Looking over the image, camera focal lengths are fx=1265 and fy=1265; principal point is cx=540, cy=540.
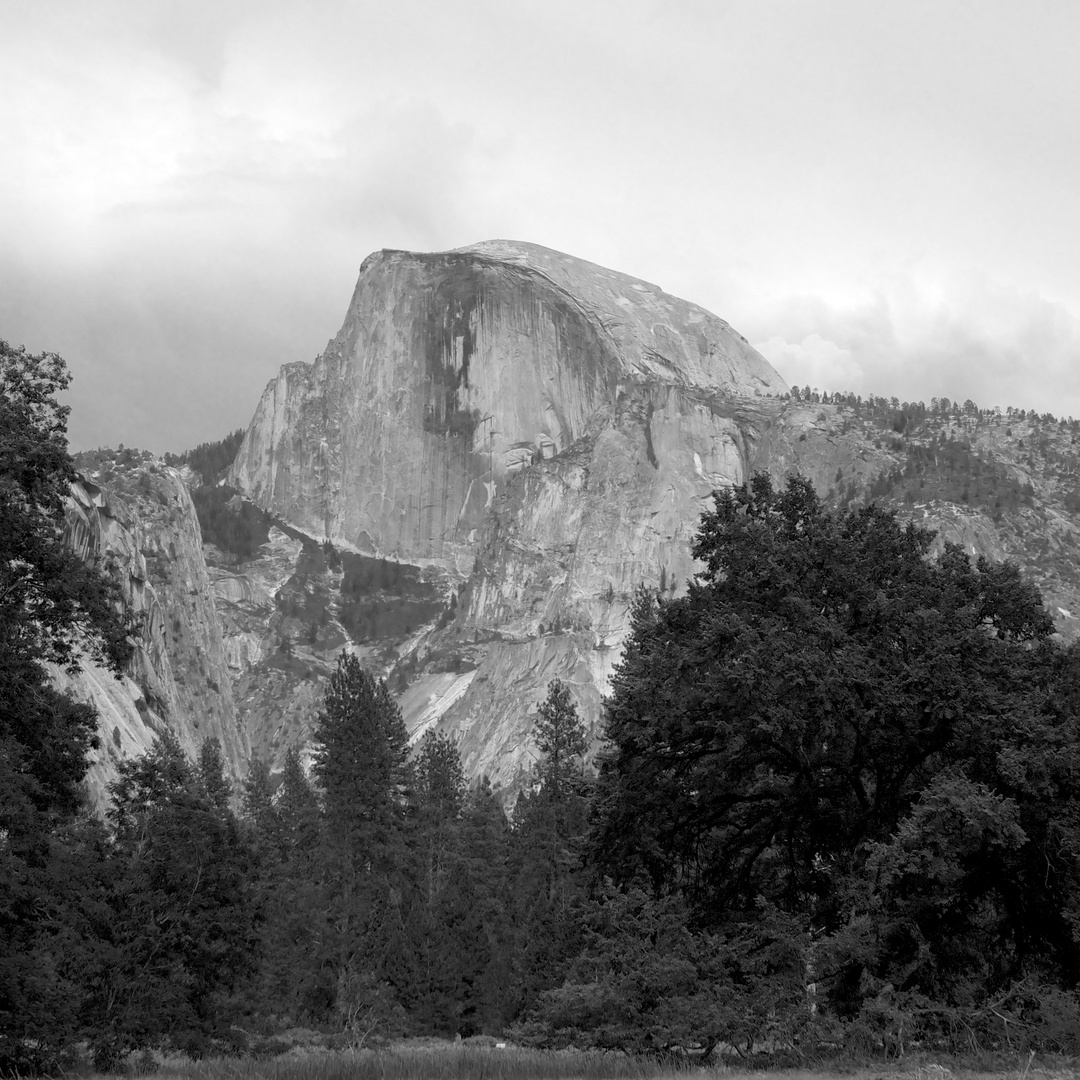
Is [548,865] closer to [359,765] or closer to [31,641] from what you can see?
[359,765]

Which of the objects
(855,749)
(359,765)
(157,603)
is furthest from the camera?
(157,603)

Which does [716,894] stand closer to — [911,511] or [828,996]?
[828,996]

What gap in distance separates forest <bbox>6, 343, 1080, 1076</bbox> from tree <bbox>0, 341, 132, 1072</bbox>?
63 mm

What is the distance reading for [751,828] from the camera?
26.4m

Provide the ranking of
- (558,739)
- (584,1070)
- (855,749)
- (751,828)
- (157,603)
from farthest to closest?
(157,603) → (558,739) → (751,828) → (855,749) → (584,1070)

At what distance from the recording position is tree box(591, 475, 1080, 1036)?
71.4 feet

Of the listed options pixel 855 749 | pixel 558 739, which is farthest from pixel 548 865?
pixel 855 749

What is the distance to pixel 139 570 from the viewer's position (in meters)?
128

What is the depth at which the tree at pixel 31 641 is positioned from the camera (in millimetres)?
20688

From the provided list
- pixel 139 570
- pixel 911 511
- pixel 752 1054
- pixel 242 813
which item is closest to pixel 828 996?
pixel 752 1054

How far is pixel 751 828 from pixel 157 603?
11873 cm

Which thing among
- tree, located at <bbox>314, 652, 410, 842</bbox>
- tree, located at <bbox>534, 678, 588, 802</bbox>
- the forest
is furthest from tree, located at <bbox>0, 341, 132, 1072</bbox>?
tree, located at <bbox>534, 678, 588, 802</bbox>

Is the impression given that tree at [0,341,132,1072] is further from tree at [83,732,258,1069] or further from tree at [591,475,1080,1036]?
tree at [591,475,1080,1036]

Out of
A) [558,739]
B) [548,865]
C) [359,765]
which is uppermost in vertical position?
[558,739]
